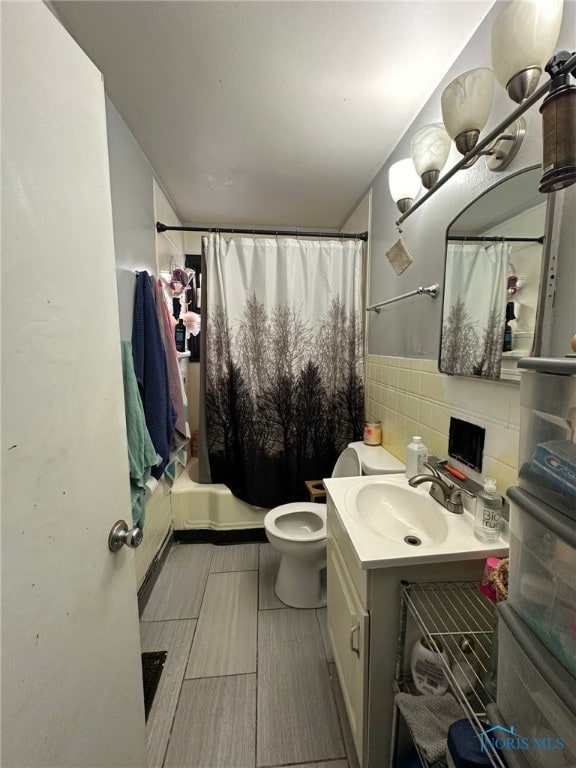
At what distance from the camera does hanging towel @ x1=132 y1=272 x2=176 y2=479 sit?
1.50 m

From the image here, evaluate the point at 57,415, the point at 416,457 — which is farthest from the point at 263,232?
the point at 57,415

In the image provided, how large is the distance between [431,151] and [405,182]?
0.21m

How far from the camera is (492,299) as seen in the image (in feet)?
3.10

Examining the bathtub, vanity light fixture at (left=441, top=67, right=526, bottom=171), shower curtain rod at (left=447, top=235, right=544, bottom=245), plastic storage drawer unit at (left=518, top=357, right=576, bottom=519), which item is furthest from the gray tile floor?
vanity light fixture at (left=441, top=67, right=526, bottom=171)

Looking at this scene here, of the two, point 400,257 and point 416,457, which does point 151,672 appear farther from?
point 400,257

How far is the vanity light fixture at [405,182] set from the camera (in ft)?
4.11

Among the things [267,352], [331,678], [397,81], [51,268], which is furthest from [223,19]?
[331,678]

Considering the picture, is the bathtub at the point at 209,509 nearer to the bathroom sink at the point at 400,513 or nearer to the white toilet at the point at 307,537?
the white toilet at the point at 307,537

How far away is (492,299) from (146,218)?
5.80 ft

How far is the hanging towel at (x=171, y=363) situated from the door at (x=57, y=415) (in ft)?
3.26

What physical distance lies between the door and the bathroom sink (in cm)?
78

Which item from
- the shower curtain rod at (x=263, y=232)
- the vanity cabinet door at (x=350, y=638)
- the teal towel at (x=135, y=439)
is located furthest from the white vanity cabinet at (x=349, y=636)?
the shower curtain rod at (x=263, y=232)

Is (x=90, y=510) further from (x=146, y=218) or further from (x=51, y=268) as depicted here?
(x=146, y=218)

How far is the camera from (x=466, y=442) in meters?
1.06
